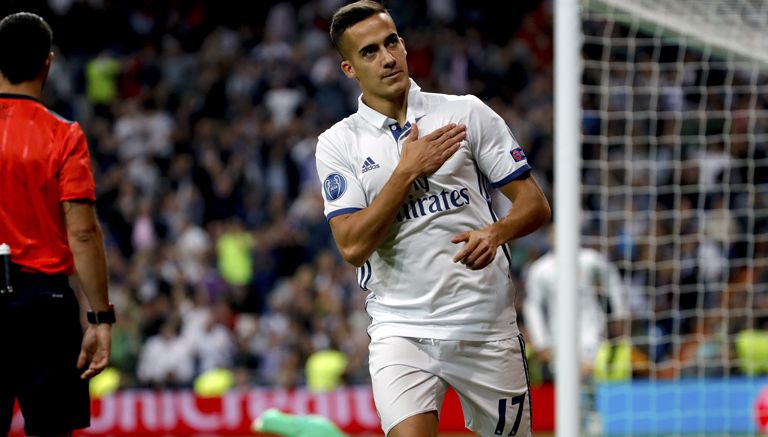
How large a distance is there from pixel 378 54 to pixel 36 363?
1.75 m

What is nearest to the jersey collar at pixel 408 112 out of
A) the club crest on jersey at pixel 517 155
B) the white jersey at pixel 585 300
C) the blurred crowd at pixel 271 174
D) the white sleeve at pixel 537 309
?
the club crest on jersey at pixel 517 155

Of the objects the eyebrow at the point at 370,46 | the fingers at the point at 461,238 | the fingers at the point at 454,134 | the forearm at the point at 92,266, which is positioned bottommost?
the forearm at the point at 92,266

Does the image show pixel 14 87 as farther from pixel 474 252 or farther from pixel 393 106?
pixel 474 252

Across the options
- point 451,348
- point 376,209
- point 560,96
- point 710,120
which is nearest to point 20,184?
point 376,209

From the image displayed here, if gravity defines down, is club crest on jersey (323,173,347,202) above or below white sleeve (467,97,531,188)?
below

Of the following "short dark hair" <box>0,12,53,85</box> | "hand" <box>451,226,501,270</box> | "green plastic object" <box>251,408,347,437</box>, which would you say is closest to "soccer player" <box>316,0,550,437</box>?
"hand" <box>451,226,501,270</box>

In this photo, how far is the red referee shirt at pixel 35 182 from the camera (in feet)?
14.8

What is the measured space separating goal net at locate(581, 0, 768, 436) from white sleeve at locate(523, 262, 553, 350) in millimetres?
586

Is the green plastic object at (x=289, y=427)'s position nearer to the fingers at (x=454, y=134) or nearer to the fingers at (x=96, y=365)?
the fingers at (x=96, y=365)

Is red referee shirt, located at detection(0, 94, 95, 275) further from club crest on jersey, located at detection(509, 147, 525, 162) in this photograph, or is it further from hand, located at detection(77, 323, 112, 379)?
club crest on jersey, located at detection(509, 147, 525, 162)

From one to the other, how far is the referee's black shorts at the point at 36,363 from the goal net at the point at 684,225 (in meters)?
3.71

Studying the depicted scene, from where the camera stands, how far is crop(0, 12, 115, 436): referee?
4.48 metres

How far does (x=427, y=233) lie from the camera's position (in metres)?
4.38

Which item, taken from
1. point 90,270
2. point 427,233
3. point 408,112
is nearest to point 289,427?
point 90,270
